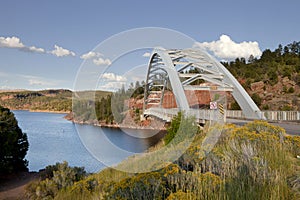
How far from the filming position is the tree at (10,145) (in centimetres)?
1634

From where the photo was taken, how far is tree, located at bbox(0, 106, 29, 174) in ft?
53.6

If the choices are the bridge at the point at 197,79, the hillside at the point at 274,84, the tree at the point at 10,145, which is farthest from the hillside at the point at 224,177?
the hillside at the point at 274,84

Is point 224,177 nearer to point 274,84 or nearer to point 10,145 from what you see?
point 10,145

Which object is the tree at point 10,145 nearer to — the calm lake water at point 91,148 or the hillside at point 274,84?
the calm lake water at point 91,148

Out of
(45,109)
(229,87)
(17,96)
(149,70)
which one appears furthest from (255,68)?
(17,96)

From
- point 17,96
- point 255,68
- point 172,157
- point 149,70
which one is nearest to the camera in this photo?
point 172,157

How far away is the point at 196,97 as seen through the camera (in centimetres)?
4584

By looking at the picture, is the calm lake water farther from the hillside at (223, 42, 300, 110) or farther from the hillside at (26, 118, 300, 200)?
the hillside at (223, 42, 300, 110)

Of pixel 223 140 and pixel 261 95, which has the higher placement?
pixel 261 95

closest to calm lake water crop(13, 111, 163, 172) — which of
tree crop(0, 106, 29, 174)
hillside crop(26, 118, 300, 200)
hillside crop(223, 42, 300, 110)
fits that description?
hillside crop(26, 118, 300, 200)

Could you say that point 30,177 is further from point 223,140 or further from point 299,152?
point 299,152

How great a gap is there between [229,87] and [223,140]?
14.4m

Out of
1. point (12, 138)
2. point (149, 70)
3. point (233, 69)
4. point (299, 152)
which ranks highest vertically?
point (233, 69)

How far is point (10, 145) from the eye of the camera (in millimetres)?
17047
